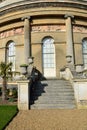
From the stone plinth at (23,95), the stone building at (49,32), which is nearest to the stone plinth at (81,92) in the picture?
the stone plinth at (23,95)

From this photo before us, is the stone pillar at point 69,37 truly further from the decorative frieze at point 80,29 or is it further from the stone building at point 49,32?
the decorative frieze at point 80,29

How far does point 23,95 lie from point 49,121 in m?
4.52

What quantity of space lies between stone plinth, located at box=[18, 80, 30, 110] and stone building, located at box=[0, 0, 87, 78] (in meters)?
9.61

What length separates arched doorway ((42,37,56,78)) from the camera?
85.9ft

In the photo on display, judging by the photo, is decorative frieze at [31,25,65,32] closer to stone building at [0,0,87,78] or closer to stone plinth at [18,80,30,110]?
stone building at [0,0,87,78]

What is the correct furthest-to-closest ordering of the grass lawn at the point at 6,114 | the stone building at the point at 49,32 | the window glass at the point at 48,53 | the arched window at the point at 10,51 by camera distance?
the arched window at the point at 10,51 < the window glass at the point at 48,53 < the stone building at the point at 49,32 < the grass lawn at the point at 6,114

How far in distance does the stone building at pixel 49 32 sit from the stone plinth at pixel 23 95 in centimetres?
961

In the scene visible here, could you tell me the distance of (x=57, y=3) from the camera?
2622 cm

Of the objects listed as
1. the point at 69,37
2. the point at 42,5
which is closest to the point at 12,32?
the point at 42,5

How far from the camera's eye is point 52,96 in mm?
17250

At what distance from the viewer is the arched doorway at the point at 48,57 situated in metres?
26.2

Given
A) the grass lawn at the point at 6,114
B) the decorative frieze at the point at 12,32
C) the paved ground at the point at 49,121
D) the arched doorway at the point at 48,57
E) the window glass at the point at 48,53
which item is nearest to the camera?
the paved ground at the point at 49,121

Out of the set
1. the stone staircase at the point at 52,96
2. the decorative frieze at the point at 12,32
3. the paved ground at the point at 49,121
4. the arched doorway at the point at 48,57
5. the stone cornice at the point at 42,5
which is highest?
the stone cornice at the point at 42,5

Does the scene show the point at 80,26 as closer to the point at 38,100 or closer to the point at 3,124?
the point at 38,100
